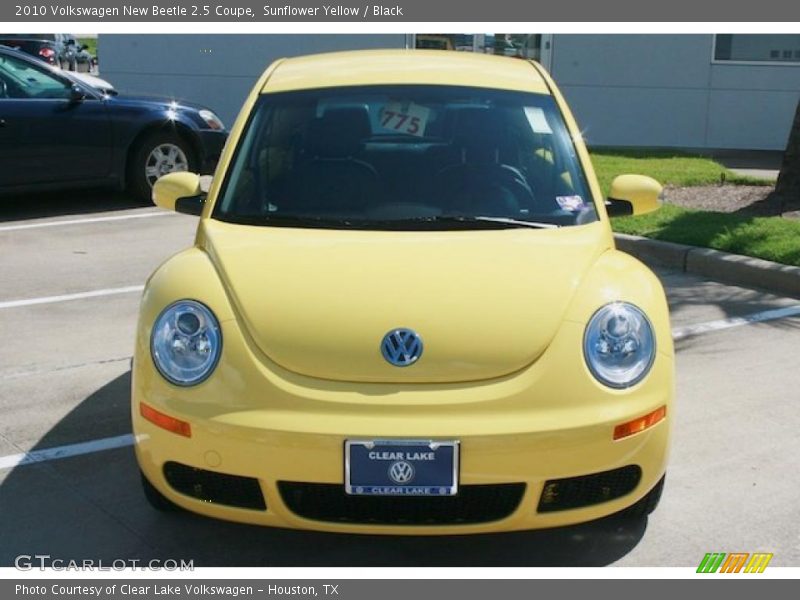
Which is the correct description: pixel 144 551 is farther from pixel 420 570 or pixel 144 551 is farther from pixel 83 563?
pixel 420 570

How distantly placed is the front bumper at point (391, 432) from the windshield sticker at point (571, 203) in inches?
38.2

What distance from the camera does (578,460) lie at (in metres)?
3.29

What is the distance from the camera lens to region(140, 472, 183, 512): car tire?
3721 mm

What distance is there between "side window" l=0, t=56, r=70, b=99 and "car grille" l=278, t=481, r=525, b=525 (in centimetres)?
747

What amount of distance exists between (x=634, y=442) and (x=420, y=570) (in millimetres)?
825

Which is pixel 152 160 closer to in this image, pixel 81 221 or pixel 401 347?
pixel 81 221

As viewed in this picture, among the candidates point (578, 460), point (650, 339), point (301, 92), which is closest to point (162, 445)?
point (578, 460)

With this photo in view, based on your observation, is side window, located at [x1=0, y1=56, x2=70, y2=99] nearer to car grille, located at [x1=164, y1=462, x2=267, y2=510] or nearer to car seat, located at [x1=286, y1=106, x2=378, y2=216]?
car seat, located at [x1=286, y1=106, x2=378, y2=216]

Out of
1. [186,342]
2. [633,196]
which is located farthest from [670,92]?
[186,342]

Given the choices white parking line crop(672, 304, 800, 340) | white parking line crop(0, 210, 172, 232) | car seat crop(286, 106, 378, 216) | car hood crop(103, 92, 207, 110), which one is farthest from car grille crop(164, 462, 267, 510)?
car hood crop(103, 92, 207, 110)

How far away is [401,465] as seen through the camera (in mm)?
3227

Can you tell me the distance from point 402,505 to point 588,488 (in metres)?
0.60

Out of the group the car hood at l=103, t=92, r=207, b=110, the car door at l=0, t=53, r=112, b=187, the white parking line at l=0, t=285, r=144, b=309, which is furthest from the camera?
the car hood at l=103, t=92, r=207, b=110

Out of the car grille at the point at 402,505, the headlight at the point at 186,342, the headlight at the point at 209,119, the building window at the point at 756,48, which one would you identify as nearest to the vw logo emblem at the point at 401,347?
the car grille at the point at 402,505
